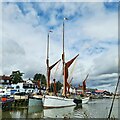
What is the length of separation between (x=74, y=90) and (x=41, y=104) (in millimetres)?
72828

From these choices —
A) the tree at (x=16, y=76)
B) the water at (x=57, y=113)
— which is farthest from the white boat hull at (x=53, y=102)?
the tree at (x=16, y=76)

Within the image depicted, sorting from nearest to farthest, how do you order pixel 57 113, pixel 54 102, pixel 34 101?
pixel 57 113
pixel 34 101
pixel 54 102

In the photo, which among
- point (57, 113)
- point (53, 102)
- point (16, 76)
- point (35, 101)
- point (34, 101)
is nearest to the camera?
point (57, 113)

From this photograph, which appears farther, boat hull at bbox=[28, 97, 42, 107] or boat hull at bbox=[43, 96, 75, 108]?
boat hull at bbox=[43, 96, 75, 108]

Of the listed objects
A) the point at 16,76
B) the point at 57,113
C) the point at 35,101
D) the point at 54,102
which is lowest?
the point at 57,113

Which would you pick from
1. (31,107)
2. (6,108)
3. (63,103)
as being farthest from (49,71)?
(6,108)

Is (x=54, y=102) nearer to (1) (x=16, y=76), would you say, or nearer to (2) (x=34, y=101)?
(2) (x=34, y=101)

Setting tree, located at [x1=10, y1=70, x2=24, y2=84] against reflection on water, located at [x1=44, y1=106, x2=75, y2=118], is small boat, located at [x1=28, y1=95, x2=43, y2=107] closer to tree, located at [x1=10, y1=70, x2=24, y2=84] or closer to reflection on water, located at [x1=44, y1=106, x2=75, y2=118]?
reflection on water, located at [x1=44, y1=106, x2=75, y2=118]

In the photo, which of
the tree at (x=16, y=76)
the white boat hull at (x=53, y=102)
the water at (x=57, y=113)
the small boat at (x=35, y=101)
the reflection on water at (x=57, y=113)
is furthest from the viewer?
the tree at (x=16, y=76)

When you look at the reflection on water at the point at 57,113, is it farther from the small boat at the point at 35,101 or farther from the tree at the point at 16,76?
the tree at the point at 16,76

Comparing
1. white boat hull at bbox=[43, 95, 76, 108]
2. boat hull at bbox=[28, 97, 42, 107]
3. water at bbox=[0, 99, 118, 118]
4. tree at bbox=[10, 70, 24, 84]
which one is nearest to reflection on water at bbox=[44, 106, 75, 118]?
water at bbox=[0, 99, 118, 118]

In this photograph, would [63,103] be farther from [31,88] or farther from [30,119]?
[31,88]

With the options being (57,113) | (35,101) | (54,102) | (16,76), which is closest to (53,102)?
(54,102)

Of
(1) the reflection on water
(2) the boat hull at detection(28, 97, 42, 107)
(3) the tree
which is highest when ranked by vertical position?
(3) the tree
